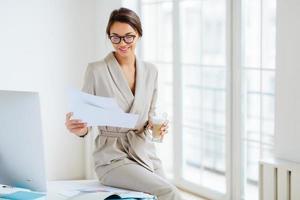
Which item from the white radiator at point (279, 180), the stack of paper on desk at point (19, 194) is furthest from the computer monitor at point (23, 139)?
the white radiator at point (279, 180)

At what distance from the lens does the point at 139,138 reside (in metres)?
2.75

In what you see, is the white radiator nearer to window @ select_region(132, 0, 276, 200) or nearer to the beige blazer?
window @ select_region(132, 0, 276, 200)

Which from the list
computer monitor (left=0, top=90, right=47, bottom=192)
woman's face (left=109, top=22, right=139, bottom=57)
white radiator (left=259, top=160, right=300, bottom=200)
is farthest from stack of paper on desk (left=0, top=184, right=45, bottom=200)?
white radiator (left=259, top=160, right=300, bottom=200)

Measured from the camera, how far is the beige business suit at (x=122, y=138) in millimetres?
2648

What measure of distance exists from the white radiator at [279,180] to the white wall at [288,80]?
12cm

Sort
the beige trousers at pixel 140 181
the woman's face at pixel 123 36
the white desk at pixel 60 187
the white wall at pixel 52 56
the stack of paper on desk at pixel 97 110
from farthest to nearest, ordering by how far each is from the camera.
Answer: the white wall at pixel 52 56 < the woman's face at pixel 123 36 < the beige trousers at pixel 140 181 < the stack of paper on desk at pixel 97 110 < the white desk at pixel 60 187

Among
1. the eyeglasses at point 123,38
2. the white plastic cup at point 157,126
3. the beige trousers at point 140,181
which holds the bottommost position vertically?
the beige trousers at point 140,181

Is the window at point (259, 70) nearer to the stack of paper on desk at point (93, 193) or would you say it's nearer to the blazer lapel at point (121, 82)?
the blazer lapel at point (121, 82)

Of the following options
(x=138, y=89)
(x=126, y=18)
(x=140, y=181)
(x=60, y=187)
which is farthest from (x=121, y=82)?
(x=60, y=187)

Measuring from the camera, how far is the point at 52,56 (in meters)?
4.88

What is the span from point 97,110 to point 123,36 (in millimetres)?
487

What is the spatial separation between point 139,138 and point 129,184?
0.85 ft

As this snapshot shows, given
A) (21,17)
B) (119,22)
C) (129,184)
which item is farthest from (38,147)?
(21,17)

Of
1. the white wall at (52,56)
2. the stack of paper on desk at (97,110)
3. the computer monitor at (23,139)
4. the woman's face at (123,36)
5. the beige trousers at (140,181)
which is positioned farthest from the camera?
the white wall at (52,56)
